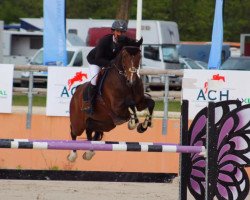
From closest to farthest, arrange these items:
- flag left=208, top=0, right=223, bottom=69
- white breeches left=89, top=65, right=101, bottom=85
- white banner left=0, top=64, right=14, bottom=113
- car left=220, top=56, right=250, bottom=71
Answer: white breeches left=89, top=65, right=101, bottom=85 < white banner left=0, top=64, right=14, bottom=113 < flag left=208, top=0, right=223, bottom=69 < car left=220, top=56, right=250, bottom=71

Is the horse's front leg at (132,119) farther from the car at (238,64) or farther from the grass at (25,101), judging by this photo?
the car at (238,64)

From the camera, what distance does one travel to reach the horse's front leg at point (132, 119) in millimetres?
10898

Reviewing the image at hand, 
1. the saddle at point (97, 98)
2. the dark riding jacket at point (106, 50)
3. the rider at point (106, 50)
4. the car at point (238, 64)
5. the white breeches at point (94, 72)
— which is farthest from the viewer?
the car at point (238, 64)

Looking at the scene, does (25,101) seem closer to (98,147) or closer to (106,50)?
(106,50)

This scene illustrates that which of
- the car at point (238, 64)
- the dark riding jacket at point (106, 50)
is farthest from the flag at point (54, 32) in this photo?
the car at point (238, 64)

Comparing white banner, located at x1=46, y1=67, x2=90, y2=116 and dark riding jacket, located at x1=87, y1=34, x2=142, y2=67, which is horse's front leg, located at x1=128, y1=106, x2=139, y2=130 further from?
white banner, located at x1=46, y1=67, x2=90, y2=116

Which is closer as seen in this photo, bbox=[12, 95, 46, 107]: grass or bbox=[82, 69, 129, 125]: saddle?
bbox=[82, 69, 129, 125]: saddle

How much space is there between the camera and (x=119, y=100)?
37.1 ft

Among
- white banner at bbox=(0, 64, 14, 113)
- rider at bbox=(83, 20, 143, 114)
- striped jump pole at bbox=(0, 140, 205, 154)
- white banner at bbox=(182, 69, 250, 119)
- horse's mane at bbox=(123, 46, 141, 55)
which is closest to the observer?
striped jump pole at bbox=(0, 140, 205, 154)

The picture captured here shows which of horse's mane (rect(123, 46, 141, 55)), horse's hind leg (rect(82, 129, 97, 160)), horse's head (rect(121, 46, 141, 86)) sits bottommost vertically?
horse's hind leg (rect(82, 129, 97, 160))

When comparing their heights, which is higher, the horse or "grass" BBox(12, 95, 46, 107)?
the horse

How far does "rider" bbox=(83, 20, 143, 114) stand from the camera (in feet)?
37.7

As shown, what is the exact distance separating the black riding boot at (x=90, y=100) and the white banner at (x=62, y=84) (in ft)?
12.3

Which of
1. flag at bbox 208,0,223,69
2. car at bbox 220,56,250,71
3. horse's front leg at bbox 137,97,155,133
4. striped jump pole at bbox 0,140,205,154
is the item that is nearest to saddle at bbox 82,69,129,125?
horse's front leg at bbox 137,97,155,133
